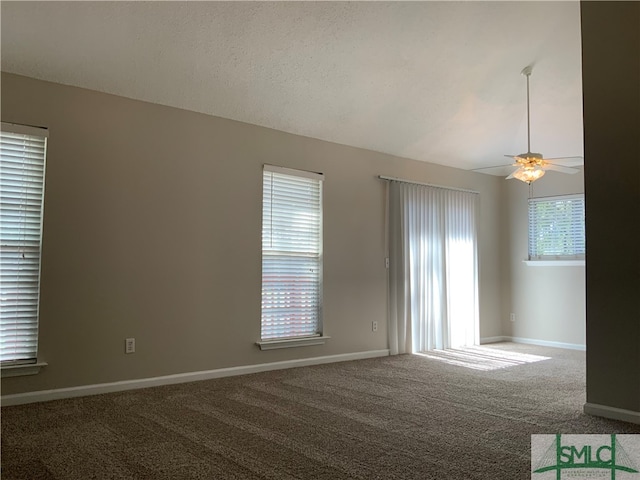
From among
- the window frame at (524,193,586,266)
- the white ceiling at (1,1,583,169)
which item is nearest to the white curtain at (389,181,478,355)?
the window frame at (524,193,586,266)

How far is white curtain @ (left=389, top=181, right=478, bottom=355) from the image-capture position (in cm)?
640

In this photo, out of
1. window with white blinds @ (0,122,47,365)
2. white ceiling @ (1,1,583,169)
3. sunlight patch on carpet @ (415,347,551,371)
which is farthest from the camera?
sunlight patch on carpet @ (415,347,551,371)

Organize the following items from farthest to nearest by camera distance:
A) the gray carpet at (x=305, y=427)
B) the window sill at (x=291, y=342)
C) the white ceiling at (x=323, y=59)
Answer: the window sill at (x=291, y=342), the white ceiling at (x=323, y=59), the gray carpet at (x=305, y=427)

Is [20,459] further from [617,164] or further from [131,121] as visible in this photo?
[617,164]

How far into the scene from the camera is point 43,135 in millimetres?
4000

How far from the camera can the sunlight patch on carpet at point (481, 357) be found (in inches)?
226

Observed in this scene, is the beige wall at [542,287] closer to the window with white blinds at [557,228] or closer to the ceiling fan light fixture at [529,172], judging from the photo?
the window with white blinds at [557,228]

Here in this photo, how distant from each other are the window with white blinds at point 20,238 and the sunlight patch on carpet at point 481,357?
13.8 feet

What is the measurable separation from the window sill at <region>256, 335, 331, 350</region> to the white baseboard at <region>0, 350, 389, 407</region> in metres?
0.16

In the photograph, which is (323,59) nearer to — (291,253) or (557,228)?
(291,253)

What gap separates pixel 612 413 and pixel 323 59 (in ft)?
11.5

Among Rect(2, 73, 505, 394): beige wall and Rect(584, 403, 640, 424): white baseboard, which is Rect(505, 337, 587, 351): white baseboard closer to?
Rect(2, 73, 505, 394): beige wall

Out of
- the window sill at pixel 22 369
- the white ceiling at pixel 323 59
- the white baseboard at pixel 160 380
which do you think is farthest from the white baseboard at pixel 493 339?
the window sill at pixel 22 369

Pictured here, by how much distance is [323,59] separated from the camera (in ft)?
14.6
